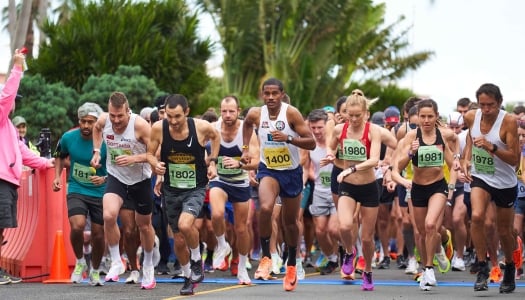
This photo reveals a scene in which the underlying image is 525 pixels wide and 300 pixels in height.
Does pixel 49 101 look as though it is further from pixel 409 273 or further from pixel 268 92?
pixel 268 92

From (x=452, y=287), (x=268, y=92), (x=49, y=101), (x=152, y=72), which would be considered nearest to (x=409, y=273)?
(x=452, y=287)

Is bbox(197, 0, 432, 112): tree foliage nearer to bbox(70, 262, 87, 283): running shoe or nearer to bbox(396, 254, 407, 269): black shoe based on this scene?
bbox(396, 254, 407, 269): black shoe

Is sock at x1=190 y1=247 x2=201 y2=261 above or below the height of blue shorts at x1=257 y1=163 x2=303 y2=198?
below

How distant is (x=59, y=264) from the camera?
15.5 m

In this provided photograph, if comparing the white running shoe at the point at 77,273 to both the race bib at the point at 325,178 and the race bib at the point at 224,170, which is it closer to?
the race bib at the point at 224,170

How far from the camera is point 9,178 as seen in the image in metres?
13.9

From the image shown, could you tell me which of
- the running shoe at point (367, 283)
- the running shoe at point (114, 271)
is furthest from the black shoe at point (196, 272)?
the running shoe at point (367, 283)

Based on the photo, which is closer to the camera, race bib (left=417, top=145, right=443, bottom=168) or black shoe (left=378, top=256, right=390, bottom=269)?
race bib (left=417, top=145, right=443, bottom=168)

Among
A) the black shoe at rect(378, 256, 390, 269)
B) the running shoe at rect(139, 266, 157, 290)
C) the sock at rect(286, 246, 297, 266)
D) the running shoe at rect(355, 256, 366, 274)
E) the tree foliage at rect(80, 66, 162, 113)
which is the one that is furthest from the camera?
the tree foliage at rect(80, 66, 162, 113)

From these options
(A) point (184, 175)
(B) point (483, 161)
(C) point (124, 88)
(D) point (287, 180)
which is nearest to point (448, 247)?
(B) point (483, 161)

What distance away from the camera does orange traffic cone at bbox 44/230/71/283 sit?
50.9ft

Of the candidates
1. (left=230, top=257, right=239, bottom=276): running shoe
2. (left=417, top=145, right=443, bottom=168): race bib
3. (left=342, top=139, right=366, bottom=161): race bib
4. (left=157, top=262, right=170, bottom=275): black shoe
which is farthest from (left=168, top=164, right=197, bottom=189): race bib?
(left=157, top=262, right=170, bottom=275): black shoe

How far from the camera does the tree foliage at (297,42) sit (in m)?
42.7

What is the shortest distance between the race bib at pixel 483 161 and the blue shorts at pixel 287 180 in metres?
1.99
